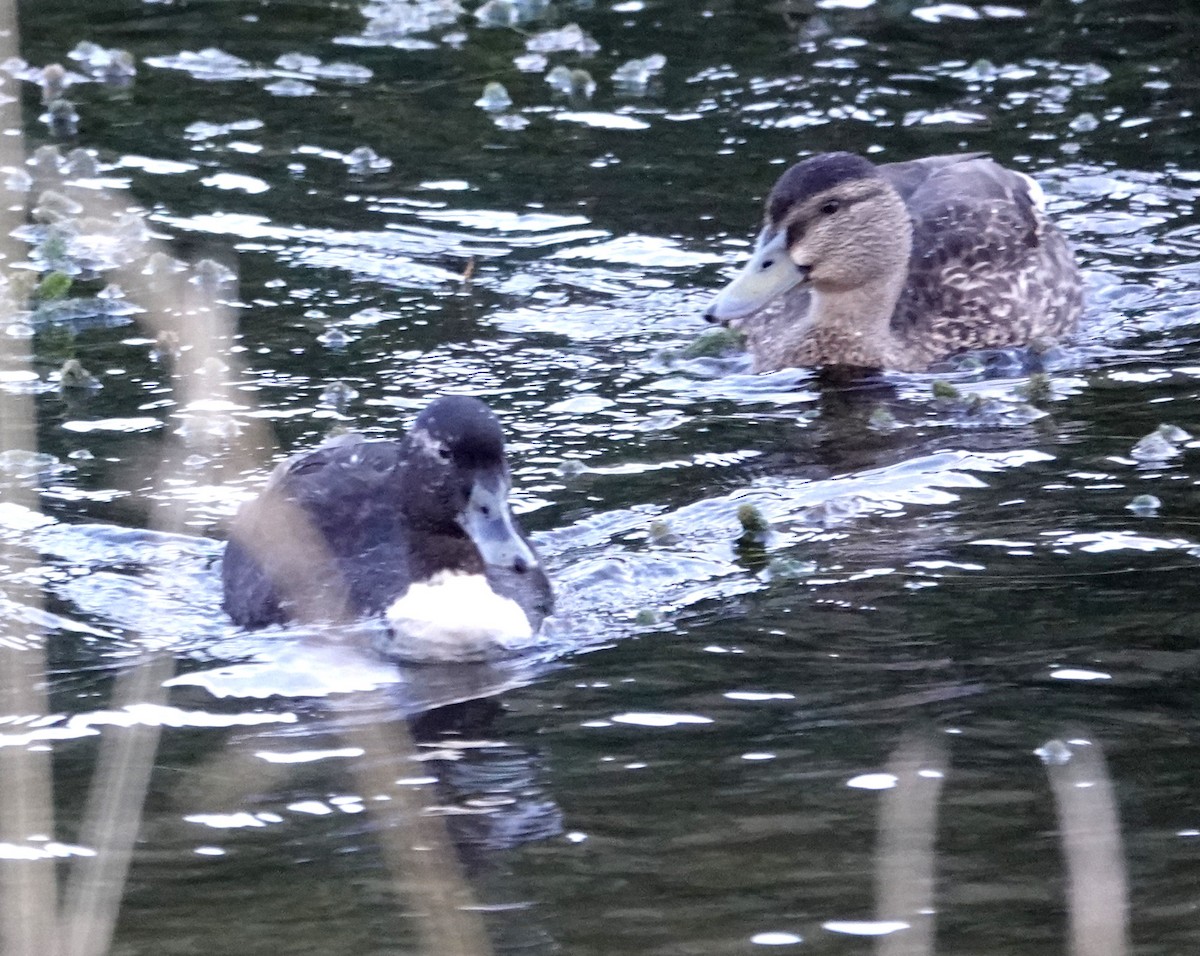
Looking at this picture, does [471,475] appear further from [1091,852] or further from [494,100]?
[494,100]

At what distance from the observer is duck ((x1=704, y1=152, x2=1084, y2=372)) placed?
11.6 m

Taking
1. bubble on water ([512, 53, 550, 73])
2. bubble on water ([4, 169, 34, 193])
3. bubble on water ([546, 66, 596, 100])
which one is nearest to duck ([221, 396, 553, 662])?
bubble on water ([4, 169, 34, 193])

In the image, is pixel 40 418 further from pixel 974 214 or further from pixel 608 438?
pixel 974 214

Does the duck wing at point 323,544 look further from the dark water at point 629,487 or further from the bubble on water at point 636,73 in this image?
the bubble on water at point 636,73

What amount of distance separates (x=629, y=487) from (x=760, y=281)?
223cm

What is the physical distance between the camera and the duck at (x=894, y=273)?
11.6 metres

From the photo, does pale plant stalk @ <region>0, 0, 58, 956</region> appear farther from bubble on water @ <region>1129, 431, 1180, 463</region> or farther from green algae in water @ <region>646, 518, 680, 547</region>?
bubble on water @ <region>1129, 431, 1180, 463</region>

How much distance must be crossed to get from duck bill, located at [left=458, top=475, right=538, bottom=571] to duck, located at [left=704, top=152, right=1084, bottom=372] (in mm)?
3761

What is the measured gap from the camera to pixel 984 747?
670cm

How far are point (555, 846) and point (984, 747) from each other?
135 centimetres

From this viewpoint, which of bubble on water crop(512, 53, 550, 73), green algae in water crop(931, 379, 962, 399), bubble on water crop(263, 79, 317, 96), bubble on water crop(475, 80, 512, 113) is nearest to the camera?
green algae in water crop(931, 379, 962, 399)

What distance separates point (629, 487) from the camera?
9.46 m

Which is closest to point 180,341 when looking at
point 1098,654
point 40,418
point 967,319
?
point 40,418

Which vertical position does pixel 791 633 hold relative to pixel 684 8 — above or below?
below
